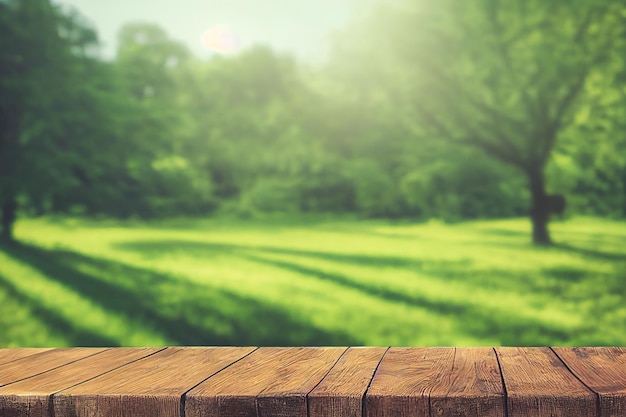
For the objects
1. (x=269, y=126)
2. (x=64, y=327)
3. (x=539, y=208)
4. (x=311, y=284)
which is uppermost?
(x=269, y=126)

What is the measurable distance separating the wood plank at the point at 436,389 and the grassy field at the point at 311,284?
352cm

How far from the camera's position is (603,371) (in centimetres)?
144

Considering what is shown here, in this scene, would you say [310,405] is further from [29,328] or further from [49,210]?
[49,210]

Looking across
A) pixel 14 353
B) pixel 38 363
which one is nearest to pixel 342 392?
pixel 38 363

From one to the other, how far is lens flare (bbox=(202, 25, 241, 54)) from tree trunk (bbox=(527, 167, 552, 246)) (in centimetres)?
265

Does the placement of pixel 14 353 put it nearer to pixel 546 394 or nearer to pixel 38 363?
pixel 38 363

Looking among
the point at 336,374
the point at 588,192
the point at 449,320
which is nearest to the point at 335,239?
the point at 449,320

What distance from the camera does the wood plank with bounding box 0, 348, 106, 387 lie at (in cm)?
154

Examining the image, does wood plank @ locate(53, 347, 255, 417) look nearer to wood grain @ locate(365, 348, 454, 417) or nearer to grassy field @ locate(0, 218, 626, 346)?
wood grain @ locate(365, 348, 454, 417)

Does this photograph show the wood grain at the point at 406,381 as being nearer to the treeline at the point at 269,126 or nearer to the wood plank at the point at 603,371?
the wood plank at the point at 603,371

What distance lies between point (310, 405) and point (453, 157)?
450cm

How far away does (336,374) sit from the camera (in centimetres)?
144

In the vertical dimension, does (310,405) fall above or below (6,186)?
below

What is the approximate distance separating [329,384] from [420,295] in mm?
3891
